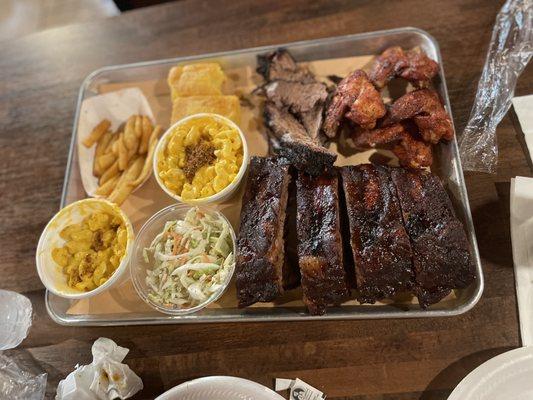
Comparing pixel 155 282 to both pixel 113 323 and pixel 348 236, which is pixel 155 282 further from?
pixel 348 236

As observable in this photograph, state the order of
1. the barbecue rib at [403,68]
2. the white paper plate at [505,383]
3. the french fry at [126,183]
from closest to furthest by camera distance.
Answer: the white paper plate at [505,383] → the barbecue rib at [403,68] → the french fry at [126,183]

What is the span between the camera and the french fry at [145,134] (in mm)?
3295

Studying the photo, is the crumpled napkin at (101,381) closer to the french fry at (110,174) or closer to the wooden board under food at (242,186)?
the wooden board under food at (242,186)

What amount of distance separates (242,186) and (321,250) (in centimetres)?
85

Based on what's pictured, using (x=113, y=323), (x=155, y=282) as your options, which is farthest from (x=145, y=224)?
(x=113, y=323)

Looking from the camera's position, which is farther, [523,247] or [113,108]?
[113,108]

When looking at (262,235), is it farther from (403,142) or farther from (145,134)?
(145,134)

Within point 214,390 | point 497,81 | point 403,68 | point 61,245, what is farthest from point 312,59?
point 214,390

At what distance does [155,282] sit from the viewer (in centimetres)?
277

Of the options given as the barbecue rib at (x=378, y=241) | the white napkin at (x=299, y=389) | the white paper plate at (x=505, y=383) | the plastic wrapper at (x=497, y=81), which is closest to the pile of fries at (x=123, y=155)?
the barbecue rib at (x=378, y=241)

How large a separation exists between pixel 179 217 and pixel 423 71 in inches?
78.6

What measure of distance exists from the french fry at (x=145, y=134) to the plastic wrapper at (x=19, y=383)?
67.6 inches

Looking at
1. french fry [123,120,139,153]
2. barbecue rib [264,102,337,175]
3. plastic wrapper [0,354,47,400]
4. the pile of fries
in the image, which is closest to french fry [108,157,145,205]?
the pile of fries

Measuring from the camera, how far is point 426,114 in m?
2.76
